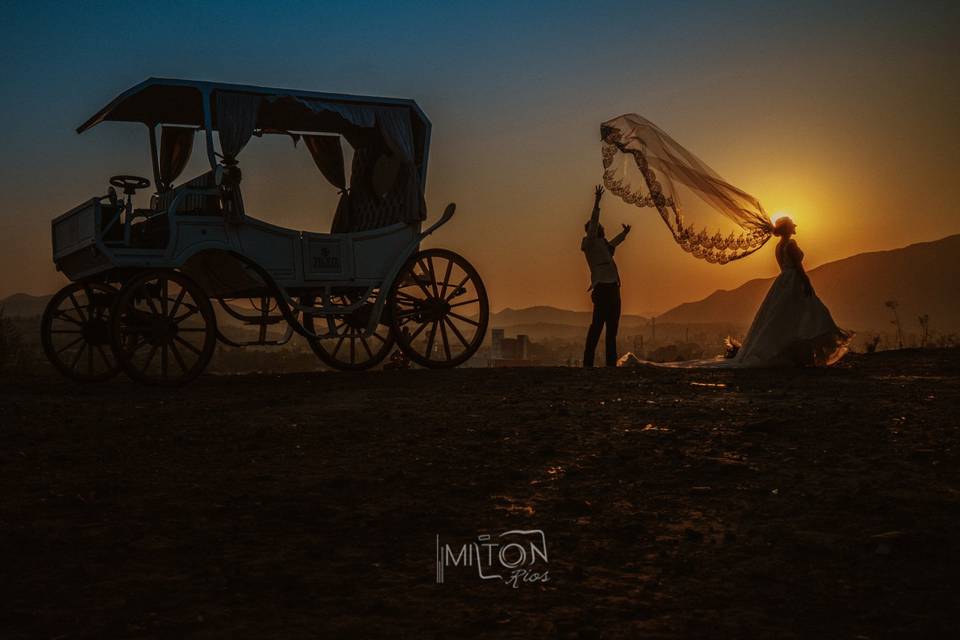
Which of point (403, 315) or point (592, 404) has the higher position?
point (403, 315)

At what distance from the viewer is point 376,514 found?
371 centimetres

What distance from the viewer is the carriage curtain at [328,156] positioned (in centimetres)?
1073

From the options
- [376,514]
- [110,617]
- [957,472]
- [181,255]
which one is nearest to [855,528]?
[957,472]

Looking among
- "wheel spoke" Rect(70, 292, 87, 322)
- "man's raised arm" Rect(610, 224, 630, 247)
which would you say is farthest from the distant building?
Answer: "wheel spoke" Rect(70, 292, 87, 322)

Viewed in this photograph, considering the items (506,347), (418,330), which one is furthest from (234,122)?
(506,347)

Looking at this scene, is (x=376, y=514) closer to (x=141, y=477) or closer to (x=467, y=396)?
(x=141, y=477)

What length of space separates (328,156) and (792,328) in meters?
5.81

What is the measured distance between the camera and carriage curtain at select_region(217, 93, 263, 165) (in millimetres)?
8891

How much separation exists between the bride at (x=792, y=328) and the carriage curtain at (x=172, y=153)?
677 centimetres

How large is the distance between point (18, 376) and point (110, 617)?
9.28 m

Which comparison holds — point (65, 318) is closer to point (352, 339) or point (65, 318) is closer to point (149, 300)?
point (149, 300)

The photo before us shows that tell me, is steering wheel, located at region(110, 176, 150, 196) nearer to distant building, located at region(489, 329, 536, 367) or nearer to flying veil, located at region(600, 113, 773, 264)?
flying veil, located at region(600, 113, 773, 264)

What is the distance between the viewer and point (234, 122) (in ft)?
29.4

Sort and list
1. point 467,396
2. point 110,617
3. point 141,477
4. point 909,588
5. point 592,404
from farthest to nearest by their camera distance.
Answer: point 467,396, point 592,404, point 141,477, point 909,588, point 110,617
